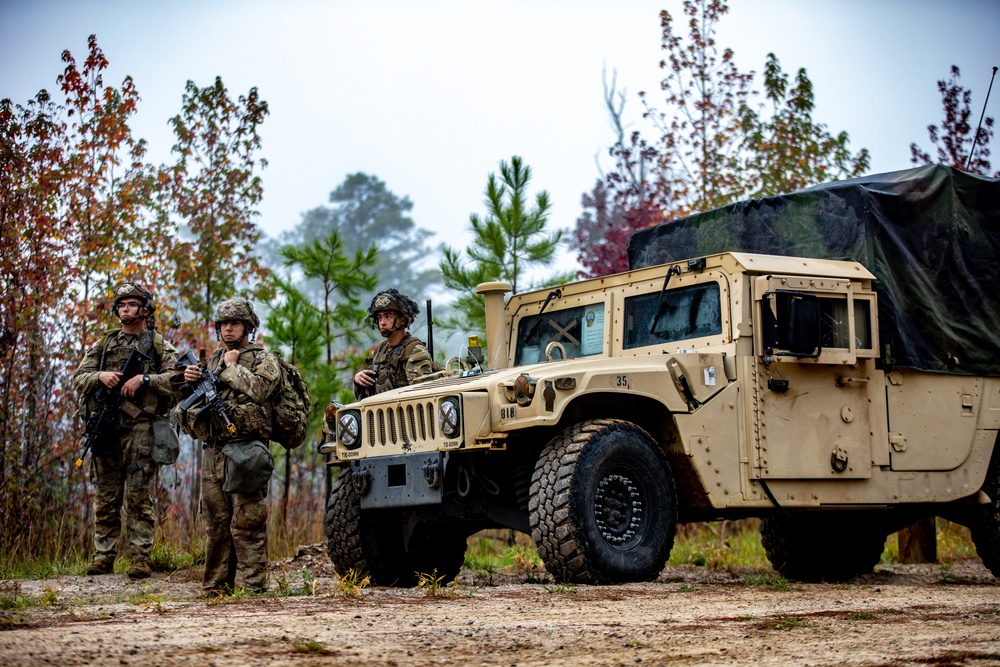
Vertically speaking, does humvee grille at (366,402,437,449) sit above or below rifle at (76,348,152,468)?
below

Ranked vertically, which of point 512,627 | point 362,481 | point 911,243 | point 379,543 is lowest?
point 512,627

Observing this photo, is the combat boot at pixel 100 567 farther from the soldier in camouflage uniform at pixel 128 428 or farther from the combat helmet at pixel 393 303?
the combat helmet at pixel 393 303

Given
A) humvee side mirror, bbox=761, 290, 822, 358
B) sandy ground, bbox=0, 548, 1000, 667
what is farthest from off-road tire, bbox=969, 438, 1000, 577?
humvee side mirror, bbox=761, 290, 822, 358

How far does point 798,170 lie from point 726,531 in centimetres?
415

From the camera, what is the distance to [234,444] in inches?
263

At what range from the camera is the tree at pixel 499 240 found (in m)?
11.9

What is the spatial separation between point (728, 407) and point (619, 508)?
0.98 meters

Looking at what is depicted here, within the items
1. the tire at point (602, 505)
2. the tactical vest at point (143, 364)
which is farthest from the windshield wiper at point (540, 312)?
the tactical vest at point (143, 364)

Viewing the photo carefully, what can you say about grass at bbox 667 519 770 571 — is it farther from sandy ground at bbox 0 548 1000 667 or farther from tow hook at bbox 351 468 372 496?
tow hook at bbox 351 468 372 496

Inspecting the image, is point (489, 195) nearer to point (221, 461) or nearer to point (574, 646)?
point (221, 461)

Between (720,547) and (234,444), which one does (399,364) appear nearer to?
(234,444)

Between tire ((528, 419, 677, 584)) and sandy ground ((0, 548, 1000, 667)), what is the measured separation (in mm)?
146

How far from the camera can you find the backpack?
6.88 meters

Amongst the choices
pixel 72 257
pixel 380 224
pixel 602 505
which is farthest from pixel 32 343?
pixel 380 224
